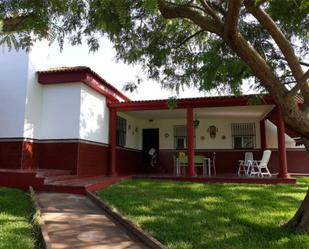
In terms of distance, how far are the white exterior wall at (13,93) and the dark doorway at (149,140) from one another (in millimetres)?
7826

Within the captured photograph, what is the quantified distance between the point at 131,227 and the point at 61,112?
23.1 ft

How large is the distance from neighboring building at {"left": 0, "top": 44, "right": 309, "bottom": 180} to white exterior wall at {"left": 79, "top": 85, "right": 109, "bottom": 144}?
0.03m

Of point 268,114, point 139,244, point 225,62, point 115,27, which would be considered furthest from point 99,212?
point 268,114

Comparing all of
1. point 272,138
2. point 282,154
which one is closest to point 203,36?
point 282,154

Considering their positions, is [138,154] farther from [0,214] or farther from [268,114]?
[0,214]

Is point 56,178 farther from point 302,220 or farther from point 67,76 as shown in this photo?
point 302,220

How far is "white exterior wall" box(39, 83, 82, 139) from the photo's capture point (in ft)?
40.8

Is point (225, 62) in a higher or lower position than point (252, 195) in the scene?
higher

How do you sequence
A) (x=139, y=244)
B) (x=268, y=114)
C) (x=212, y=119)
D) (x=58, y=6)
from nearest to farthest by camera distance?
(x=139, y=244) < (x=58, y=6) < (x=268, y=114) < (x=212, y=119)

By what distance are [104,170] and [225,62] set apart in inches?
297

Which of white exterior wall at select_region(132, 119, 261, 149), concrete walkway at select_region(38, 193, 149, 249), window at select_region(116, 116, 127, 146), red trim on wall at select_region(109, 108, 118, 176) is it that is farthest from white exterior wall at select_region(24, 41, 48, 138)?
white exterior wall at select_region(132, 119, 261, 149)

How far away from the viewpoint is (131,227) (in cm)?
645

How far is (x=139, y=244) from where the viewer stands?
5801mm

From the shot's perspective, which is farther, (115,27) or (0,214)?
(115,27)
